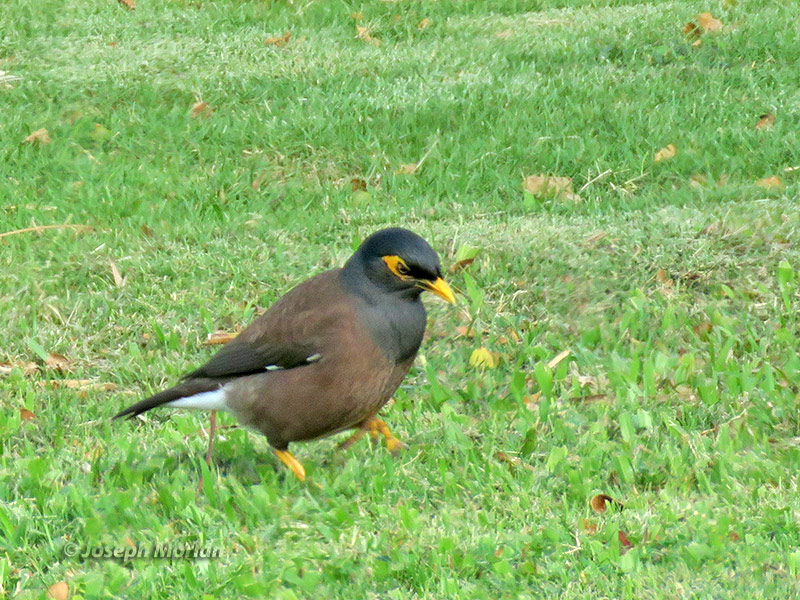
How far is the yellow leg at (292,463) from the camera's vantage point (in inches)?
200

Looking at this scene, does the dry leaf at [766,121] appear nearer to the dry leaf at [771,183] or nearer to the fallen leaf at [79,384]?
the dry leaf at [771,183]

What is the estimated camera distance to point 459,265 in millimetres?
7078

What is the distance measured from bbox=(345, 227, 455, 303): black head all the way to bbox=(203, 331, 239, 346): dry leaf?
185 centimetres

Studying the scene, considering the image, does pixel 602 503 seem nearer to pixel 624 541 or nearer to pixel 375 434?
pixel 624 541

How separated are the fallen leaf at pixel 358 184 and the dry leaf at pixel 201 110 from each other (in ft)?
6.46

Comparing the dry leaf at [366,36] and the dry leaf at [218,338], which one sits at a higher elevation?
the dry leaf at [366,36]

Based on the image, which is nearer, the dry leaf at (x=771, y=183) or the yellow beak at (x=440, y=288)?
the yellow beak at (x=440, y=288)

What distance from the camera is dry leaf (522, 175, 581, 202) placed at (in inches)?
328

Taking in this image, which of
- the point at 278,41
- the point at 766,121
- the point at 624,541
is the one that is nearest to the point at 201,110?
the point at 278,41

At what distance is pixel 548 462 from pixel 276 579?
135 centimetres

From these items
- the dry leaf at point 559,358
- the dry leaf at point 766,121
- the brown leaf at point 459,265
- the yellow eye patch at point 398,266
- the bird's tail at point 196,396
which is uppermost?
the yellow eye patch at point 398,266

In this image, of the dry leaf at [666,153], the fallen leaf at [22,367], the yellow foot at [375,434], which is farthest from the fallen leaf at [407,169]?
the yellow foot at [375,434]

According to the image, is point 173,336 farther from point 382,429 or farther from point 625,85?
point 625,85

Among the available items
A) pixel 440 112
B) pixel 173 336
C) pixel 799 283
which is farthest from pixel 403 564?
pixel 440 112
